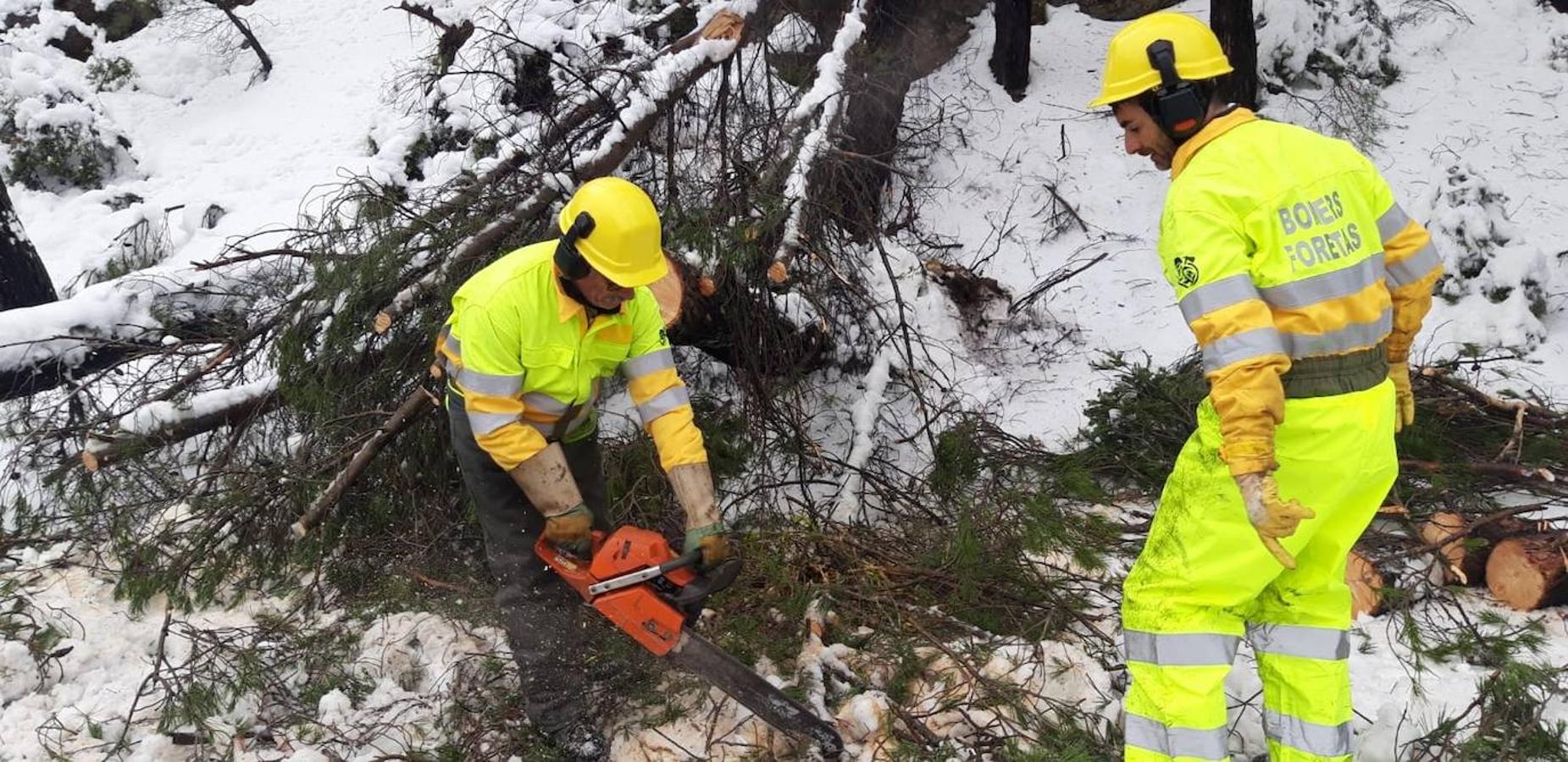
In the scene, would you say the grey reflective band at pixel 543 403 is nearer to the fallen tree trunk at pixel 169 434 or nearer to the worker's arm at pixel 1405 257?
the fallen tree trunk at pixel 169 434

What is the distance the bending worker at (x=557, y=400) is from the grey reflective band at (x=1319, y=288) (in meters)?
1.44

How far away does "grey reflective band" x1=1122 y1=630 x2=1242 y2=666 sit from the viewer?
2271mm

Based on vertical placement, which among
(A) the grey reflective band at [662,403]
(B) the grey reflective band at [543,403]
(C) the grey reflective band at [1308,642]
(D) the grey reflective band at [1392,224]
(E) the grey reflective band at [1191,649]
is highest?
(D) the grey reflective band at [1392,224]

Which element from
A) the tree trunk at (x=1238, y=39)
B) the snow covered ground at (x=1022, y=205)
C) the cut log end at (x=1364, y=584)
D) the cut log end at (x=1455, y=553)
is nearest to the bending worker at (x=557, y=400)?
the snow covered ground at (x=1022, y=205)

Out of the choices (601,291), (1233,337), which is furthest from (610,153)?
(1233,337)

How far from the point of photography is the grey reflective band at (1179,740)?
2.24 m

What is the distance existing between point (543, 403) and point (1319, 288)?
6.36 ft

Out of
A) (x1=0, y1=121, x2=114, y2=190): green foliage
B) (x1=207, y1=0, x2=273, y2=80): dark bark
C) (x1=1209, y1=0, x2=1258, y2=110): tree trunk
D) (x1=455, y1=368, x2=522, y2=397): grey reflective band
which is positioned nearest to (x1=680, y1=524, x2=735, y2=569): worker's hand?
(x1=455, y1=368, x2=522, y2=397): grey reflective band

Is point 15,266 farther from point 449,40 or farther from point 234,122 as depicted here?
point 234,122

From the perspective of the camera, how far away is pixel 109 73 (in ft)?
30.5

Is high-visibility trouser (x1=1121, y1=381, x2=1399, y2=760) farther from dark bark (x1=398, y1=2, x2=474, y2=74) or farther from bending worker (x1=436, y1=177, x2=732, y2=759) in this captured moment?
dark bark (x1=398, y1=2, x2=474, y2=74)

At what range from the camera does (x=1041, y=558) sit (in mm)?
3633

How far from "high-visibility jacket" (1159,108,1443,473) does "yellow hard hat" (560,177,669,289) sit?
1231mm

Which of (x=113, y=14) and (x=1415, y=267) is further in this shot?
(x=113, y=14)
